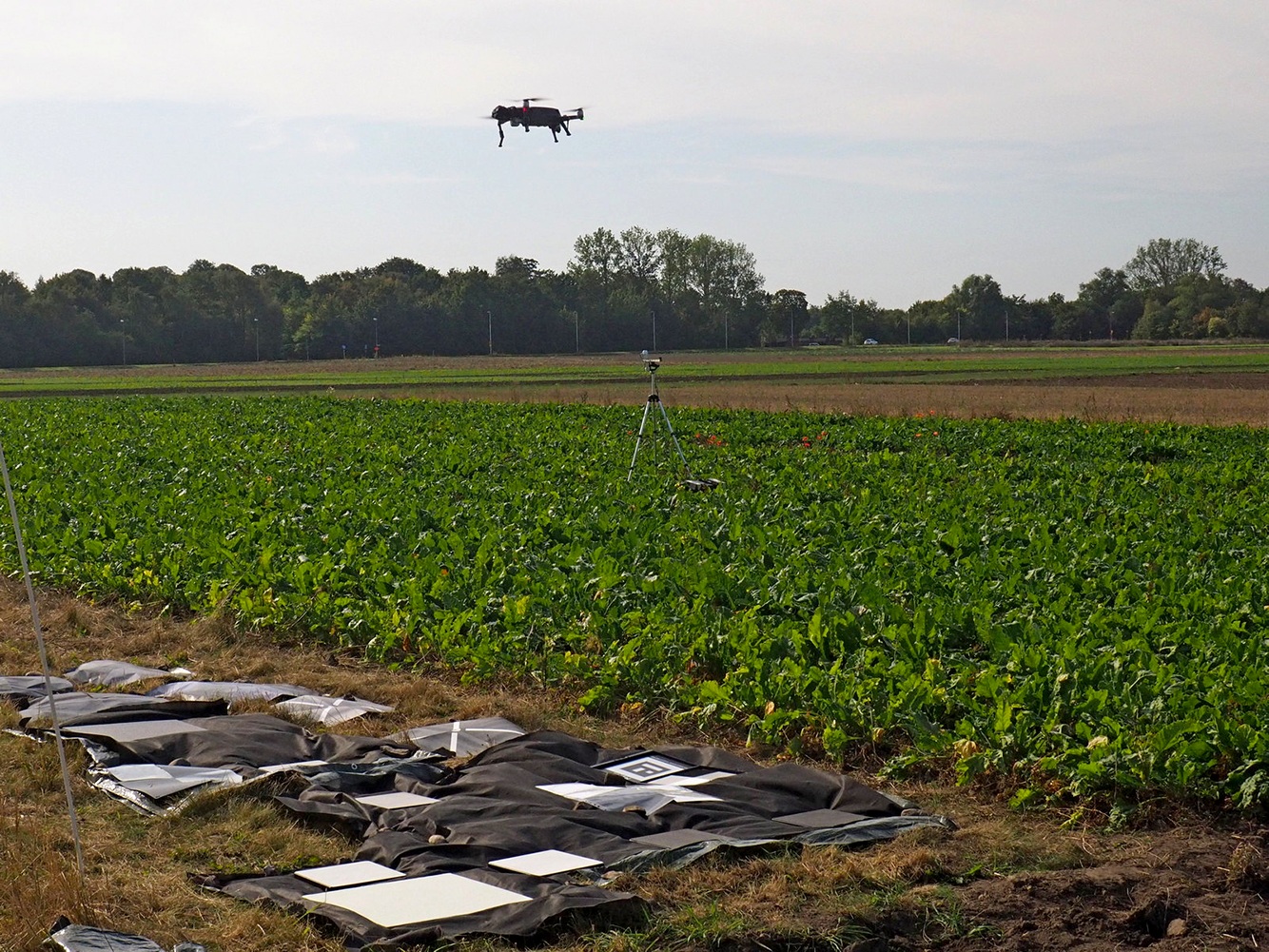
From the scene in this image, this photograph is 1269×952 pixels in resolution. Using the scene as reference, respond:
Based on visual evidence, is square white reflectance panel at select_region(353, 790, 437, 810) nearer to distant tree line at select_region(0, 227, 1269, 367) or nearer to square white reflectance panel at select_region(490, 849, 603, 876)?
square white reflectance panel at select_region(490, 849, 603, 876)

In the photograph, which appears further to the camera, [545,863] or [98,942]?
[545,863]

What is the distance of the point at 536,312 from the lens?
432ft

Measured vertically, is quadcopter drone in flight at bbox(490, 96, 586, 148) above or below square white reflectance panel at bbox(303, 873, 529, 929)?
above

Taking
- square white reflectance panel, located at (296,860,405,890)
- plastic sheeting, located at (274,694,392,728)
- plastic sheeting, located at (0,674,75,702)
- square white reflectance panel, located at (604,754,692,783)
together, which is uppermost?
square white reflectance panel, located at (296,860,405,890)

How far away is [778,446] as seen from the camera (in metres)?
23.6

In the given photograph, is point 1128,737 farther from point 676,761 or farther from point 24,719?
point 24,719

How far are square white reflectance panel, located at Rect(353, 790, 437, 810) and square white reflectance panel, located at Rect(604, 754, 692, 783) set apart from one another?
39.7 inches

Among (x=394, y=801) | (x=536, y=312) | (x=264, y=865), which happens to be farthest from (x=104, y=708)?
(x=536, y=312)

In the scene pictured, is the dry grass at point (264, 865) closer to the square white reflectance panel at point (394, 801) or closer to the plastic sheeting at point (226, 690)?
the square white reflectance panel at point (394, 801)

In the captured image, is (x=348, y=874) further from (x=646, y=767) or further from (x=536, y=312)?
(x=536, y=312)

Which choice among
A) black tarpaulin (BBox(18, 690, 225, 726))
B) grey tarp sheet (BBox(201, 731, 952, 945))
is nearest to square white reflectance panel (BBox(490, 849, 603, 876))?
grey tarp sheet (BBox(201, 731, 952, 945))

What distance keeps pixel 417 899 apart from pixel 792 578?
5.62m

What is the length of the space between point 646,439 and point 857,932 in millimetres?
18907

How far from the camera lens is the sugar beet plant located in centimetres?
701
